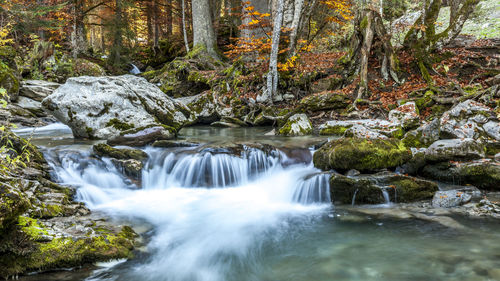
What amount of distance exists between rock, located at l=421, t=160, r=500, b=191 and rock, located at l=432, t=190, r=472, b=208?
509 mm

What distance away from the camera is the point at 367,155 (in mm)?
5715

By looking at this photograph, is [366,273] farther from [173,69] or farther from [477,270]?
[173,69]

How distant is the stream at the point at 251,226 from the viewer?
3.48 metres

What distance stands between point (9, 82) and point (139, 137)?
22.4 feet

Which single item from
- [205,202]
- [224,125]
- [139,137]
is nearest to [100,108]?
[139,137]

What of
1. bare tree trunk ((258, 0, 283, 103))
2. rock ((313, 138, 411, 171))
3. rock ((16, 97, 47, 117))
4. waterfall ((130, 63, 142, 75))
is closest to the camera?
rock ((313, 138, 411, 171))

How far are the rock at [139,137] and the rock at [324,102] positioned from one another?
5.06 meters

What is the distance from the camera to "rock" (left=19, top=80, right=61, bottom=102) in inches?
458

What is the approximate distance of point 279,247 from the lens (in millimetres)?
4219

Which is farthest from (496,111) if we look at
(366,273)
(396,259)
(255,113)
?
(255,113)

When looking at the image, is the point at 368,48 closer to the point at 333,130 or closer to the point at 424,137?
the point at 333,130

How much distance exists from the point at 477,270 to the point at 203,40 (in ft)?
50.2

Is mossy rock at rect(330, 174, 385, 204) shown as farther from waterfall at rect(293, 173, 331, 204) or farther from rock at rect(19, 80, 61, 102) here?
rock at rect(19, 80, 61, 102)

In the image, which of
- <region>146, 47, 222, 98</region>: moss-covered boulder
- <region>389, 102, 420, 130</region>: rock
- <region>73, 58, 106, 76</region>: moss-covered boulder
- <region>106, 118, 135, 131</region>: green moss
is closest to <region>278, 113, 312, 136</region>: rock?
<region>389, 102, 420, 130</region>: rock
